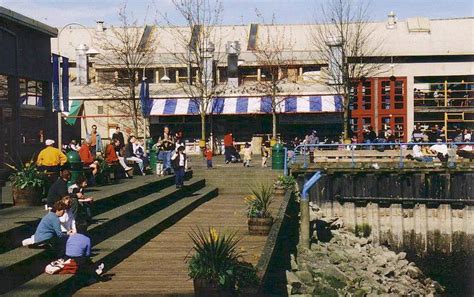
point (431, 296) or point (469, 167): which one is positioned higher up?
point (469, 167)

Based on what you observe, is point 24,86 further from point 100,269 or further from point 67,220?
point 100,269

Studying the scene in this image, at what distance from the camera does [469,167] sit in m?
32.4

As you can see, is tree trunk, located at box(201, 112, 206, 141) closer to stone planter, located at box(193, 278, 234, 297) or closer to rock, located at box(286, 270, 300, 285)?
rock, located at box(286, 270, 300, 285)

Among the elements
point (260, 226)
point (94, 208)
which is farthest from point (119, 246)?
point (260, 226)

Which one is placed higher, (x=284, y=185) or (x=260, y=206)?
(x=260, y=206)

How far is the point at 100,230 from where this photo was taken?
15.1 metres

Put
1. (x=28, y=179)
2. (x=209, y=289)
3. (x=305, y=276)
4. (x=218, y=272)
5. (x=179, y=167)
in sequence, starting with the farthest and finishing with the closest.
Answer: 1. (x=179, y=167)
2. (x=28, y=179)
3. (x=305, y=276)
4. (x=218, y=272)
5. (x=209, y=289)

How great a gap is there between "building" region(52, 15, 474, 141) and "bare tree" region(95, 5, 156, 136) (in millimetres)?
134

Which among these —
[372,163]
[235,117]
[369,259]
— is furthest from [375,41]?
[369,259]

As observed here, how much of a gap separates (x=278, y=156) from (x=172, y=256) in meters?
18.8

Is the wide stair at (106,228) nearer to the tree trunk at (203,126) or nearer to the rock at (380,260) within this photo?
the rock at (380,260)

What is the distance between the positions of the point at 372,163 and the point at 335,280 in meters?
20.3

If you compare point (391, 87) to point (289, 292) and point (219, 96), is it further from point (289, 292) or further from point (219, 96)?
point (289, 292)

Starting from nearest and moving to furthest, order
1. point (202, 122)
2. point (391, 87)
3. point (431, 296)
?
point (431, 296)
point (202, 122)
point (391, 87)
